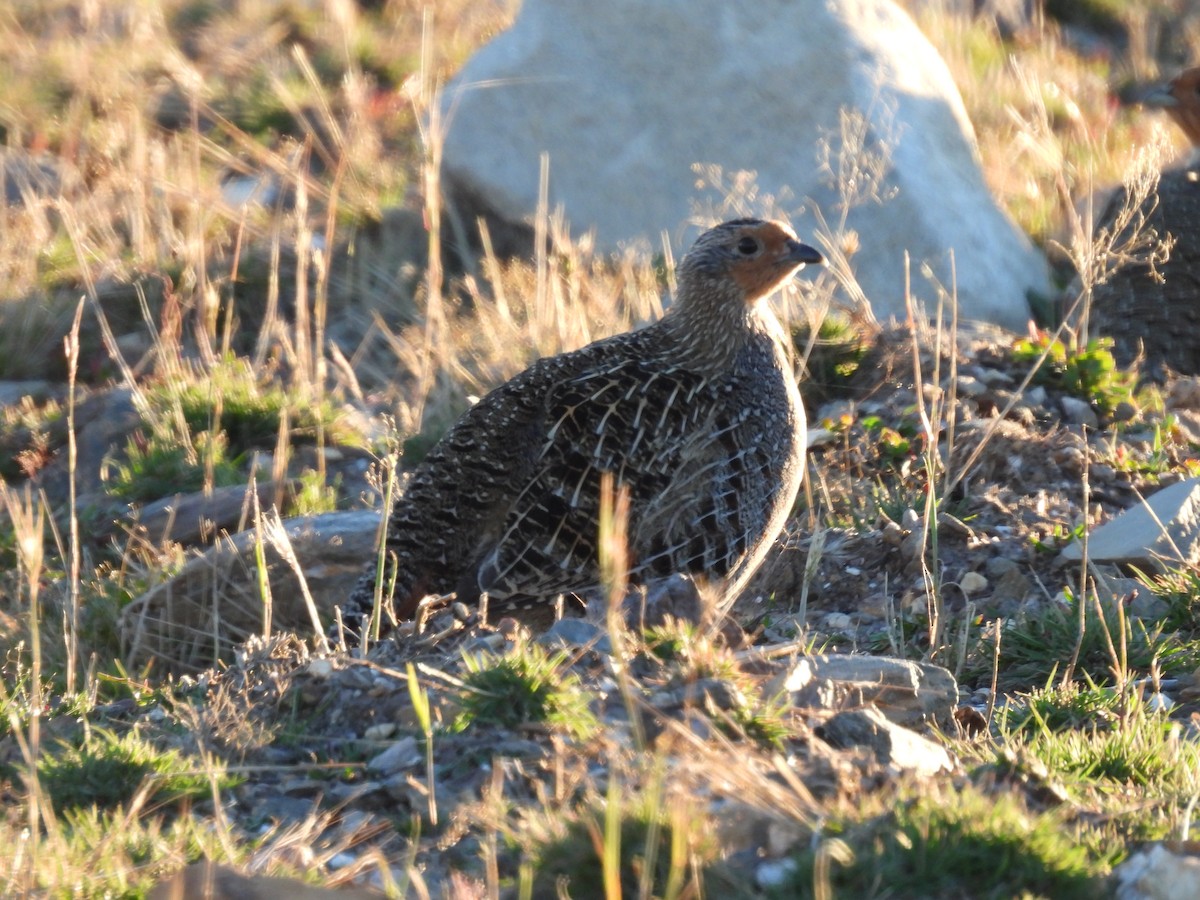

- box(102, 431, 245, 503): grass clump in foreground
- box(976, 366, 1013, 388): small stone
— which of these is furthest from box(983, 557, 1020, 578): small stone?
box(102, 431, 245, 503): grass clump in foreground

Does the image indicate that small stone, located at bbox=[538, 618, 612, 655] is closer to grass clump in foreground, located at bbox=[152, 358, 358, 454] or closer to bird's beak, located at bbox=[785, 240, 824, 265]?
bird's beak, located at bbox=[785, 240, 824, 265]

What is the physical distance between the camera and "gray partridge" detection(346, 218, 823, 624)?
4.68 metres

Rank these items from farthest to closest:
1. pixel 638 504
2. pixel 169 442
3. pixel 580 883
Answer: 1. pixel 169 442
2. pixel 638 504
3. pixel 580 883

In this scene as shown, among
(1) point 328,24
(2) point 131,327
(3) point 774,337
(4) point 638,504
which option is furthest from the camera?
(1) point 328,24

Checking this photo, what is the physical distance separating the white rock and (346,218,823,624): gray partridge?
3.78 feet

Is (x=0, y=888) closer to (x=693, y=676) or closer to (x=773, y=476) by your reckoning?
(x=693, y=676)

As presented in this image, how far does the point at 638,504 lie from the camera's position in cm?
472

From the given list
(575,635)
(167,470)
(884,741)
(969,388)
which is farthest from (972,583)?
(167,470)

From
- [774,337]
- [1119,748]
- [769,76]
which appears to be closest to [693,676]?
[1119,748]

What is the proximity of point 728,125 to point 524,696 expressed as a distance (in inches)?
260

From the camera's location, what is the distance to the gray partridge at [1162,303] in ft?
26.0

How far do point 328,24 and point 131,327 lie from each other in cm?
539

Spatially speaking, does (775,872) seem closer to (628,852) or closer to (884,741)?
(628,852)

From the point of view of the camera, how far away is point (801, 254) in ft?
18.0
